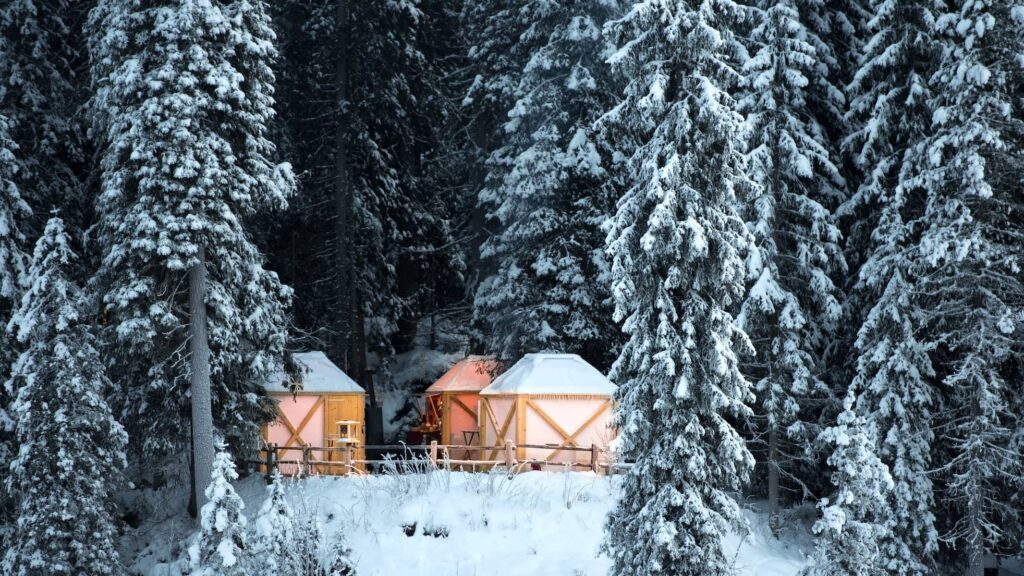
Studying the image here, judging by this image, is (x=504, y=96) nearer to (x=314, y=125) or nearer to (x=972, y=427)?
(x=314, y=125)

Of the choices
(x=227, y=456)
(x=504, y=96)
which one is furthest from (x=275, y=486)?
(x=504, y=96)

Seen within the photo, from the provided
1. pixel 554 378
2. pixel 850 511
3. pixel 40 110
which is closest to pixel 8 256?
pixel 40 110

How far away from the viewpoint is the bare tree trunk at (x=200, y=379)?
21.8 metres

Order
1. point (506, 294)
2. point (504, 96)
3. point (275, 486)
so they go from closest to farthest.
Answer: point (275, 486) → point (506, 294) → point (504, 96)

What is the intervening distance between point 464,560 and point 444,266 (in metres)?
21.2

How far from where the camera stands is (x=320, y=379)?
29.2m

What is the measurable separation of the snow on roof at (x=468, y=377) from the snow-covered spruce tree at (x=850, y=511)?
1639cm

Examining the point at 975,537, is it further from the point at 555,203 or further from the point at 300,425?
the point at 300,425

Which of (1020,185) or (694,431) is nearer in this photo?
(694,431)

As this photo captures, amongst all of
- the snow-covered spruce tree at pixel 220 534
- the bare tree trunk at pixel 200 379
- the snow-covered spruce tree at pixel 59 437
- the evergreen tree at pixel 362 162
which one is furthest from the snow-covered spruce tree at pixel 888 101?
the snow-covered spruce tree at pixel 59 437

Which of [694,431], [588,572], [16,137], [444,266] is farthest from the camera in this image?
[444,266]

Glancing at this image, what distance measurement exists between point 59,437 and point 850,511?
14.7 metres

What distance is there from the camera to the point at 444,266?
4047cm

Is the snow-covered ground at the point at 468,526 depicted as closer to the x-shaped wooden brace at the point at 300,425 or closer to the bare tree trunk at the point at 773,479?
the bare tree trunk at the point at 773,479
